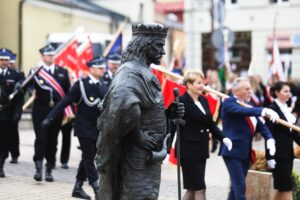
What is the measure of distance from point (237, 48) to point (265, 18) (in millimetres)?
2249

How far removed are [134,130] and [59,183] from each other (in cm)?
600

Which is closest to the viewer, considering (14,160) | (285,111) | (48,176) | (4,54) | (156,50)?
(156,50)

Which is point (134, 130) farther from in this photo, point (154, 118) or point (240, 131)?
point (240, 131)

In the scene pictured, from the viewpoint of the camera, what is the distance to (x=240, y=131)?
8.52 m

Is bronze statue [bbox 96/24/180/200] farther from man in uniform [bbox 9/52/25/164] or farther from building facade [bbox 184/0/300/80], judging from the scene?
building facade [bbox 184/0/300/80]

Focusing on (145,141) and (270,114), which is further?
(270,114)

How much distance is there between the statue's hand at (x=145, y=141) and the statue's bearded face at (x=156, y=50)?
61 cm

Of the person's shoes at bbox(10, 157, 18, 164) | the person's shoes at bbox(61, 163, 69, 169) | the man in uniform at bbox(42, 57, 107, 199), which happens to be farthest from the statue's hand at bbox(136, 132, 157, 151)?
the person's shoes at bbox(10, 157, 18, 164)

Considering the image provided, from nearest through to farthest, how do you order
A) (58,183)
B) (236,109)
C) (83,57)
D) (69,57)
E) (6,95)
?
(236,109), (58,183), (6,95), (83,57), (69,57)

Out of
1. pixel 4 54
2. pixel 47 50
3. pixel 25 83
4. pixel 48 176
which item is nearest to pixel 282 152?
pixel 48 176

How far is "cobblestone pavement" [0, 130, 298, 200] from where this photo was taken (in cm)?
1008

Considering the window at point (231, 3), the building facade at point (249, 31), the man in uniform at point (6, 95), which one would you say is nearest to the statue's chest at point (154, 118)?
the man in uniform at point (6, 95)

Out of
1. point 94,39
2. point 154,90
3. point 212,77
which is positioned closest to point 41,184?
point 154,90

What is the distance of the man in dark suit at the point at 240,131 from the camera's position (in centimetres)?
828
